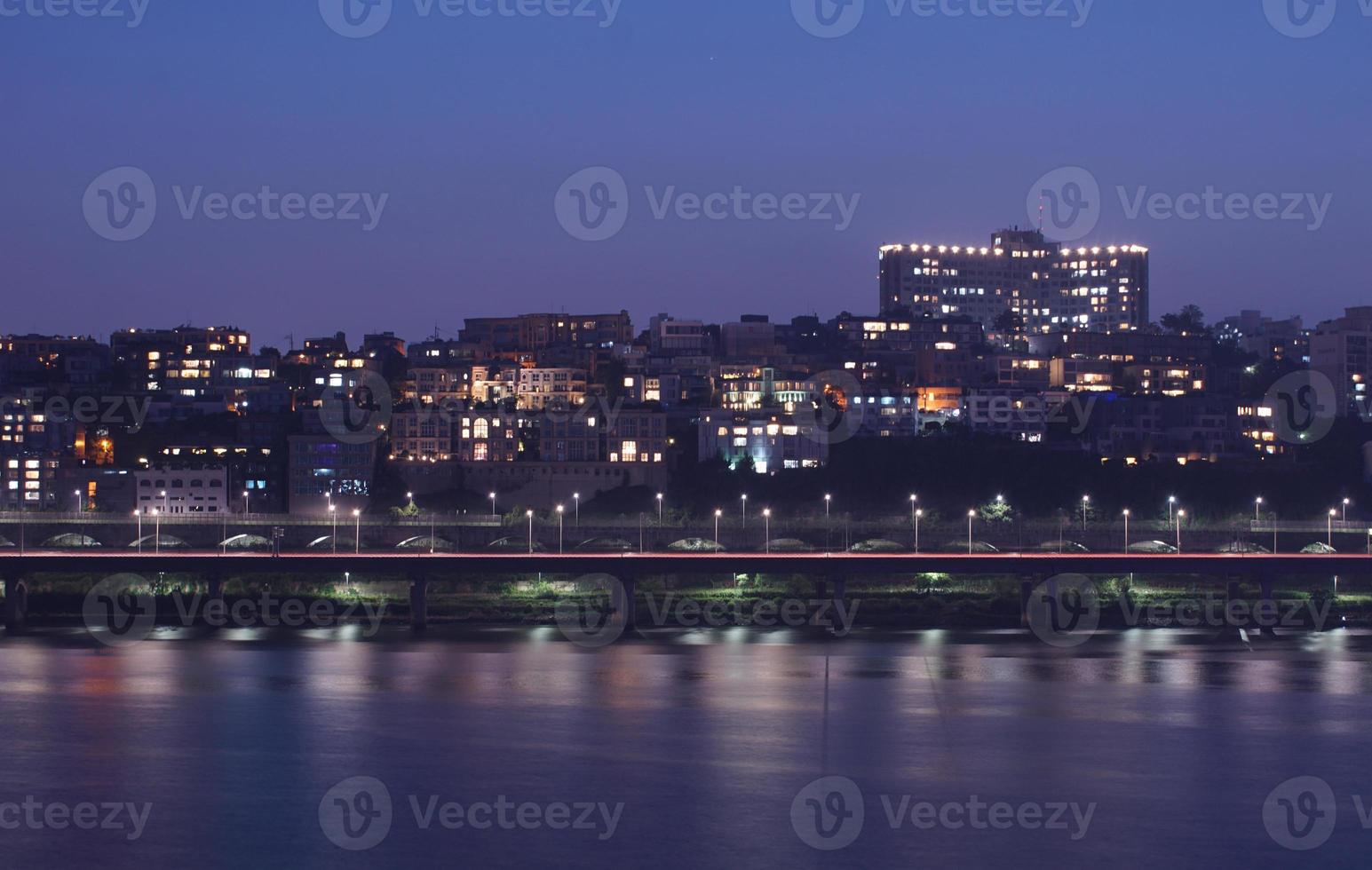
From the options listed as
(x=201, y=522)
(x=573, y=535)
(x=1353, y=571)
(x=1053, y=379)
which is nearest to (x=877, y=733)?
(x=1353, y=571)

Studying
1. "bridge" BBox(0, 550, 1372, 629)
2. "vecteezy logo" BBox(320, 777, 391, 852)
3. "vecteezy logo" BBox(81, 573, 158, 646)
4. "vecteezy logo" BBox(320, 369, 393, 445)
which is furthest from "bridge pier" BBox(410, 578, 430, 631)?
"vecteezy logo" BBox(320, 369, 393, 445)

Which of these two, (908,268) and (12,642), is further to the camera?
(908,268)

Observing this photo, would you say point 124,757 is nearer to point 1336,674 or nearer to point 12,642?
point 12,642

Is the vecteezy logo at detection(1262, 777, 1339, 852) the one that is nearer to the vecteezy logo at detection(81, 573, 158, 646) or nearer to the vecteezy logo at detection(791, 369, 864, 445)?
the vecteezy logo at detection(81, 573, 158, 646)
